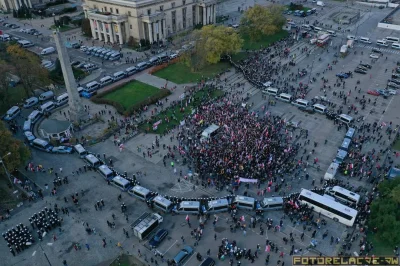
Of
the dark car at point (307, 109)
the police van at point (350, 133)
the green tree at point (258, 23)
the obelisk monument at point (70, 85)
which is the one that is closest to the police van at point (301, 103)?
the dark car at point (307, 109)

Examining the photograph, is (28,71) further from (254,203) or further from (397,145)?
(397,145)

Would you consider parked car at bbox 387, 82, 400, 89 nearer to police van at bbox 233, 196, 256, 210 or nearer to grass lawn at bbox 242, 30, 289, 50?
grass lawn at bbox 242, 30, 289, 50

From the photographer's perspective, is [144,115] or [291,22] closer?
[144,115]

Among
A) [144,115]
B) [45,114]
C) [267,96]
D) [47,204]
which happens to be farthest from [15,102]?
[267,96]

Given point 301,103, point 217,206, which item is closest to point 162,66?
point 301,103

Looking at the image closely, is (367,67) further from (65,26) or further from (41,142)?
(65,26)

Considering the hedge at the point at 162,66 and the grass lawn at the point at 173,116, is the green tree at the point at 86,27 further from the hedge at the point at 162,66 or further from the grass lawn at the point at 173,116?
the grass lawn at the point at 173,116

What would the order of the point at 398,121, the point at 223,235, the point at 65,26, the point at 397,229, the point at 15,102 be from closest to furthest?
the point at 397,229 < the point at 223,235 < the point at 398,121 < the point at 15,102 < the point at 65,26

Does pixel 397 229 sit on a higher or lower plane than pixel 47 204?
higher
